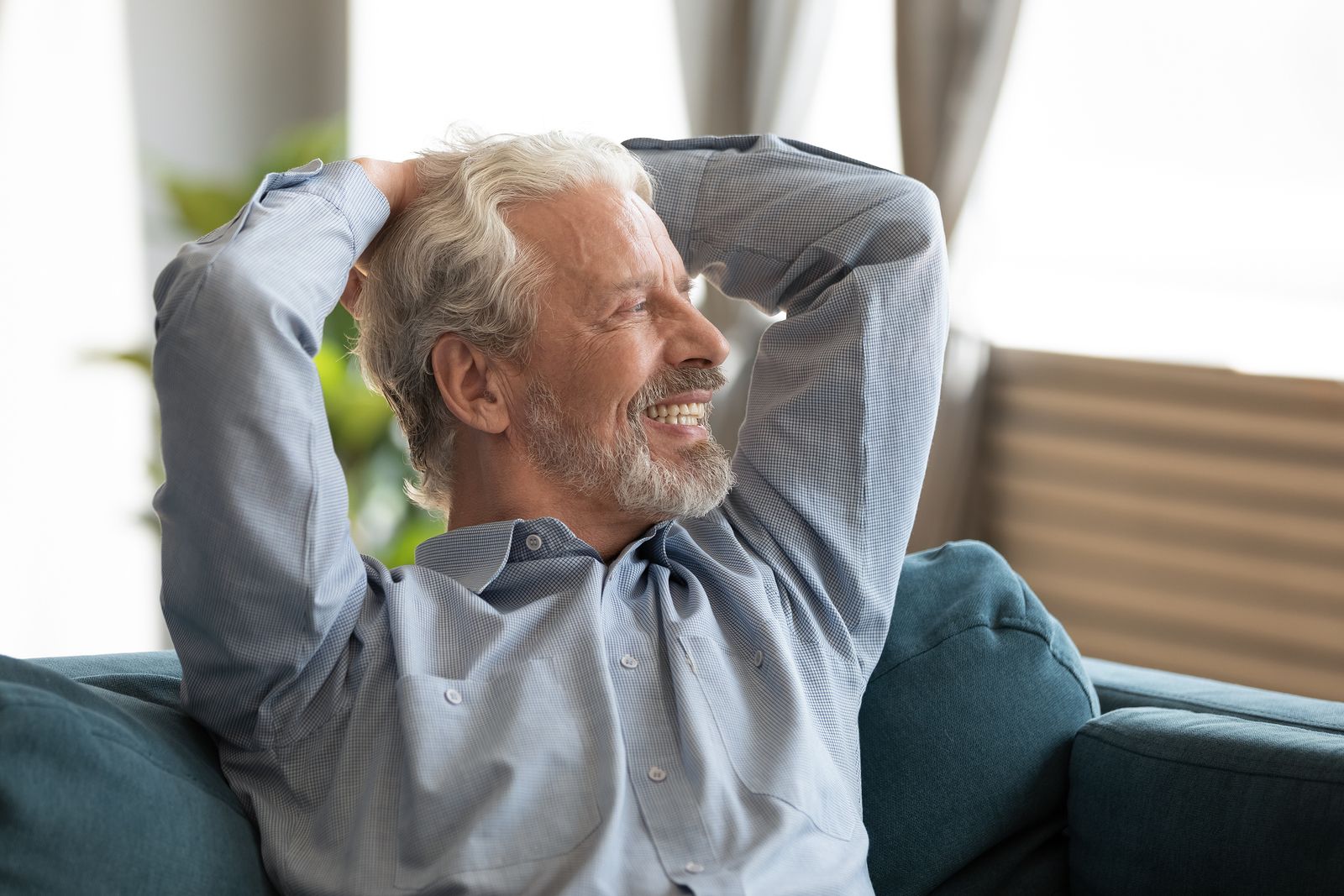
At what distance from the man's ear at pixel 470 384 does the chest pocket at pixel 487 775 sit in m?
0.42

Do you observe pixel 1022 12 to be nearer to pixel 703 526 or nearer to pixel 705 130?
pixel 705 130

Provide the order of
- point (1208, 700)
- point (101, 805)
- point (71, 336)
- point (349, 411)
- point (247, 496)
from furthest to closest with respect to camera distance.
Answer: point (71, 336)
point (349, 411)
point (1208, 700)
point (247, 496)
point (101, 805)

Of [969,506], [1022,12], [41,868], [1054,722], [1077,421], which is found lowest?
[969,506]

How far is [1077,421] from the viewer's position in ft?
9.96

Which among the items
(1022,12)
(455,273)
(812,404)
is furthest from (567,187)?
(1022,12)

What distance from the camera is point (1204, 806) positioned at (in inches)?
54.7

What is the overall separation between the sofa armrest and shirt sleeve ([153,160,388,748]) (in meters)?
1.05

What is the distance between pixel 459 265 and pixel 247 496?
49 centimetres

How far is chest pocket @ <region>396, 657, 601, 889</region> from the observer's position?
117 centimetres

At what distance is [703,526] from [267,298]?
0.61 metres

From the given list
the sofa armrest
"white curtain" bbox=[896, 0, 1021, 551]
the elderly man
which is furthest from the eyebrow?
"white curtain" bbox=[896, 0, 1021, 551]

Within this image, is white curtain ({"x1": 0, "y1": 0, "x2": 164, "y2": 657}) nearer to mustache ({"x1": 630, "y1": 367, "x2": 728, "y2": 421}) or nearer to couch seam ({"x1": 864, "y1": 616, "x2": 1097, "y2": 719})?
mustache ({"x1": 630, "y1": 367, "x2": 728, "y2": 421})

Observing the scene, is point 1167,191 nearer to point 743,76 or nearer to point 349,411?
point 743,76

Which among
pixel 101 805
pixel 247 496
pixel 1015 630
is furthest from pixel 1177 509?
pixel 101 805
